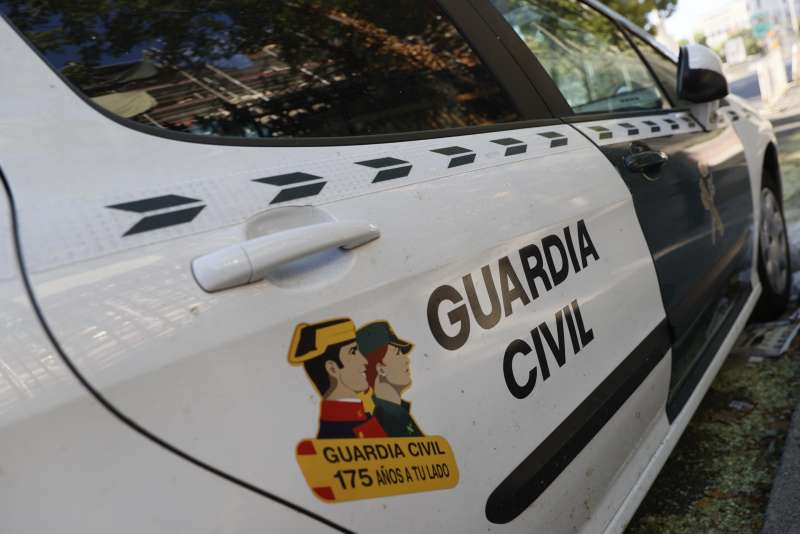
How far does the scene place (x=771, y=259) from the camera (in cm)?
347

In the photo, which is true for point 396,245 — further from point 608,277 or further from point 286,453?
point 608,277

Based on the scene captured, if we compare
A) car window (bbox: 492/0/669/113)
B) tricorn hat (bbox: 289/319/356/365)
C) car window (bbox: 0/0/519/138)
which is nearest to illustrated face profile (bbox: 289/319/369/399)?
tricorn hat (bbox: 289/319/356/365)

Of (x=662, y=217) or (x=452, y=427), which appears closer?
(x=452, y=427)

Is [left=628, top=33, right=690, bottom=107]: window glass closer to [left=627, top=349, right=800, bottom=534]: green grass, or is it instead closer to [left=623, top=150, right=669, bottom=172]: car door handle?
[left=623, top=150, right=669, bottom=172]: car door handle

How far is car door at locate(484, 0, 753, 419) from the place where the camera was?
2137mm

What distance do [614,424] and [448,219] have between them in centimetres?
73

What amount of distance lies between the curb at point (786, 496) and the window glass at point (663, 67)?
134 centimetres

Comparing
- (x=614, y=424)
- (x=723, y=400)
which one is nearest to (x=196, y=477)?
(x=614, y=424)

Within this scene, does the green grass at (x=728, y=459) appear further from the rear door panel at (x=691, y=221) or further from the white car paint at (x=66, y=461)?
the white car paint at (x=66, y=461)

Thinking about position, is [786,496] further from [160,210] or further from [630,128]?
[160,210]

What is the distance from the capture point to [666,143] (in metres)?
2.41

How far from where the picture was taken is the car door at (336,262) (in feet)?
3.30

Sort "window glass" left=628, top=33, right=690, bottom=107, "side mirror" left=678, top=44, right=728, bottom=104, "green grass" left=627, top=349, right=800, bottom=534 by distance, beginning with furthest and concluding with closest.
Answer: "window glass" left=628, top=33, right=690, bottom=107
"side mirror" left=678, top=44, right=728, bottom=104
"green grass" left=627, top=349, right=800, bottom=534

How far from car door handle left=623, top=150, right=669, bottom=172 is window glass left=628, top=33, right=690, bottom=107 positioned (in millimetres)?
752
